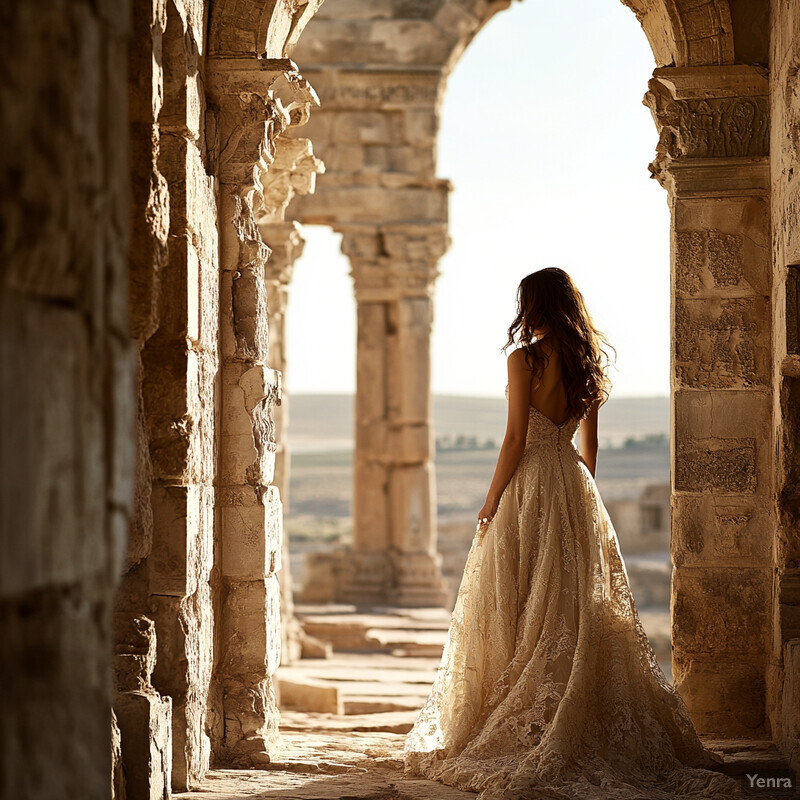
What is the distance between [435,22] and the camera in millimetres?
13125

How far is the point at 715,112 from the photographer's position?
568 centimetres

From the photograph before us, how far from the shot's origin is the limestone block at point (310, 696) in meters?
8.07

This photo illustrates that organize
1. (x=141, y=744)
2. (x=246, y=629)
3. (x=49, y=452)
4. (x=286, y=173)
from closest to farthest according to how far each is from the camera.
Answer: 1. (x=49, y=452)
2. (x=141, y=744)
3. (x=246, y=629)
4. (x=286, y=173)

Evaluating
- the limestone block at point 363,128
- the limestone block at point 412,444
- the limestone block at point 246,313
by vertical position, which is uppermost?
the limestone block at point 363,128

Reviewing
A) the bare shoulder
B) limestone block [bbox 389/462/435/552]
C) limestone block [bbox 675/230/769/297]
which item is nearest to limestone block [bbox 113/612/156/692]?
the bare shoulder

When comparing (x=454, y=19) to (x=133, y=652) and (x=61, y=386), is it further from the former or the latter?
(x=61, y=386)

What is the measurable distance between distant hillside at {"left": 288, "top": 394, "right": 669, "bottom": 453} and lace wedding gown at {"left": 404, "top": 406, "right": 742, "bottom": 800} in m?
54.8

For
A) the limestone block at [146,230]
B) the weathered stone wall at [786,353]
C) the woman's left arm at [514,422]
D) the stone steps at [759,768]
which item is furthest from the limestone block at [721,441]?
the limestone block at [146,230]

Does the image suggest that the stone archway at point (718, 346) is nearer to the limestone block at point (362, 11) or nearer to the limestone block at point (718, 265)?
the limestone block at point (718, 265)

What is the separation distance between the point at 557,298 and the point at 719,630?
1.86m

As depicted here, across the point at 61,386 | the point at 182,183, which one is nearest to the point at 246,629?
the point at 182,183

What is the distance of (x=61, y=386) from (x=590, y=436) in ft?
11.2

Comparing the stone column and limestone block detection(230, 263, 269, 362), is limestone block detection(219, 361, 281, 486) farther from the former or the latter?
the stone column

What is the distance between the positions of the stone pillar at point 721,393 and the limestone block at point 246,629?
1950 mm
